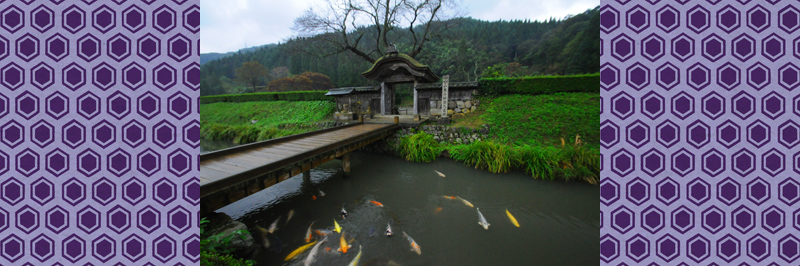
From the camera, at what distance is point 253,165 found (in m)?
3.77

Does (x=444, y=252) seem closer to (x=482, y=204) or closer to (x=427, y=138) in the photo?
(x=482, y=204)

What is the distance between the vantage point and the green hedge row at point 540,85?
1059 centimetres

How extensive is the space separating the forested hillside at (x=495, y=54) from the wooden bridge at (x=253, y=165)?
1187 cm

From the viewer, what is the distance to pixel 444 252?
3408 mm

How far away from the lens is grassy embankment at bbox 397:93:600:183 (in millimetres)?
6158

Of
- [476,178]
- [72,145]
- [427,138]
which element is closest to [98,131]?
[72,145]

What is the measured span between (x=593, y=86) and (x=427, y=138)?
7.64 meters

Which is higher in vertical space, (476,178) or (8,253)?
(8,253)

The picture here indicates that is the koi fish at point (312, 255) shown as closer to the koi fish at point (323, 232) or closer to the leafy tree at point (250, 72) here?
the koi fish at point (323, 232)

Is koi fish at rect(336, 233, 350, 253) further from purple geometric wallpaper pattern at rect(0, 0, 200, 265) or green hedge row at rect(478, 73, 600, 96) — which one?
green hedge row at rect(478, 73, 600, 96)

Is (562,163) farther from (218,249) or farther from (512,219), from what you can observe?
(218,249)

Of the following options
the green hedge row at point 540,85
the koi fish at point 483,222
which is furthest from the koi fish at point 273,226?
the green hedge row at point 540,85

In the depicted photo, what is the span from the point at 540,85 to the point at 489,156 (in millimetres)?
6078

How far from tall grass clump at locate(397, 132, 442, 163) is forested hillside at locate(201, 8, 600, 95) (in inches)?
319
